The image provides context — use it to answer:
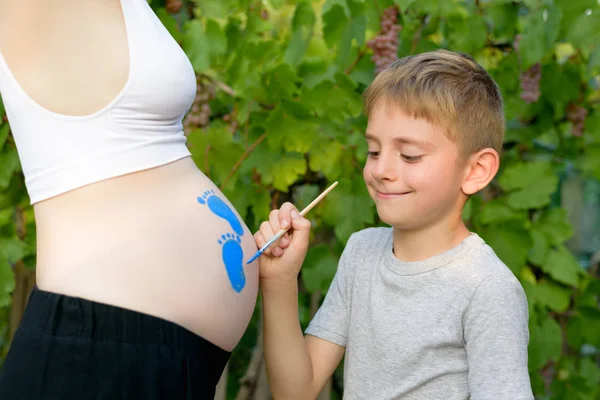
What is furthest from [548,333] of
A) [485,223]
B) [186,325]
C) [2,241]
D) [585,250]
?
[585,250]

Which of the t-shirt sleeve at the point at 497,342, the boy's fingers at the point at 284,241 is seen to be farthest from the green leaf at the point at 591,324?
the boy's fingers at the point at 284,241

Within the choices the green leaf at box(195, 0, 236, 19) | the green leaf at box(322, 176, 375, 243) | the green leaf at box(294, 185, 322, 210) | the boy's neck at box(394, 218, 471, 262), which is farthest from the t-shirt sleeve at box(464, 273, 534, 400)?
the green leaf at box(294, 185, 322, 210)

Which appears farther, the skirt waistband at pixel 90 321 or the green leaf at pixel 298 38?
the green leaf at pixel 298 38

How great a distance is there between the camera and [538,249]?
2.32 m

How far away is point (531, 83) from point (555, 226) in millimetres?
438

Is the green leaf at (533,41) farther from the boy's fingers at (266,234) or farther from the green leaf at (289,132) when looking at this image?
the boy's fingers at (266,234)

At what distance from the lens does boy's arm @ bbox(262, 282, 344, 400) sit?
1.49 meters

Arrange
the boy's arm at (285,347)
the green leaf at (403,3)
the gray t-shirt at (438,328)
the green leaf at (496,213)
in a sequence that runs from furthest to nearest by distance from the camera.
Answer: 1. the green leaf at (496,213)
2. the green leaf at (403,3)
3. the boy's arm at (285,347)
4. the gray t-shirt at (438,328)

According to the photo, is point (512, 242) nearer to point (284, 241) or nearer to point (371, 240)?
point (371, 240)

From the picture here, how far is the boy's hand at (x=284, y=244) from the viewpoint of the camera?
1458 millimetres

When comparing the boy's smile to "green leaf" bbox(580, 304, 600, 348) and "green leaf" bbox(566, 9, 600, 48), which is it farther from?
"green leaf" bbox(580, 304, 600, 348)

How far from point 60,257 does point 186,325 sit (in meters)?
0.23

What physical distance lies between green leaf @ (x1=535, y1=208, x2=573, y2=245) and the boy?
953 millimetres

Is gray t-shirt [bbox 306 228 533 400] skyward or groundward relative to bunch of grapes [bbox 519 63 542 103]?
groundward
